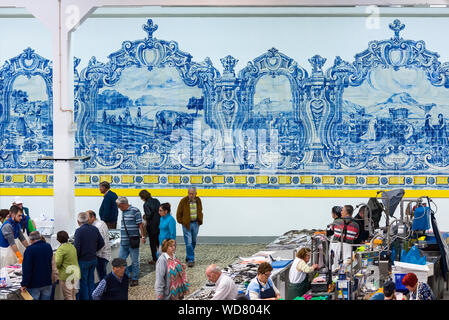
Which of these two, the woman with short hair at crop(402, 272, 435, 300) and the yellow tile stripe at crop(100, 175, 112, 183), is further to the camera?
the yellow tile stripe at crop(100, 175, 112, 183)

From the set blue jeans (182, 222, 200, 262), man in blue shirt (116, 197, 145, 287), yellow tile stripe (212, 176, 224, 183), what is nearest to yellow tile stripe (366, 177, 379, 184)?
yellow tile stripe (212, 176, 224, 183)

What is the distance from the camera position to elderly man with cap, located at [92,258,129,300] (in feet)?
26.6

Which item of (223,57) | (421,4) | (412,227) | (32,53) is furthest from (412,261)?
(32,53)

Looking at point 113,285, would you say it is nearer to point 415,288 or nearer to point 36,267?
point 36,267

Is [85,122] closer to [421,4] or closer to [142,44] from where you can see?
[142,44]

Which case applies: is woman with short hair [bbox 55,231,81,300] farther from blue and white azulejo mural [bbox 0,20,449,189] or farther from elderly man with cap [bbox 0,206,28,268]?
blue and white azulejo mural [bbox 0,20,449,189]

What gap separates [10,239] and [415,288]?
217 inches

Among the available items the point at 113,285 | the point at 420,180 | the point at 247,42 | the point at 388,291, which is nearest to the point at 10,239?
the point at 113,285

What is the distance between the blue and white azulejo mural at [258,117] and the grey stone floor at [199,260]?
125 centimetres

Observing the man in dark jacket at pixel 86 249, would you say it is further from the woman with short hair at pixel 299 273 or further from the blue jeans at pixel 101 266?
the woman with short hair at pixel 299 273

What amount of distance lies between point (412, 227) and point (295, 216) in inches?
158

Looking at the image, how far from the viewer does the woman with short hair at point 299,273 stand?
29.4 ft

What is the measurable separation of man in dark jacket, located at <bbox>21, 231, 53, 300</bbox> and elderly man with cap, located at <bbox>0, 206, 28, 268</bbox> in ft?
4.37

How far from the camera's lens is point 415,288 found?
7.78 meters
